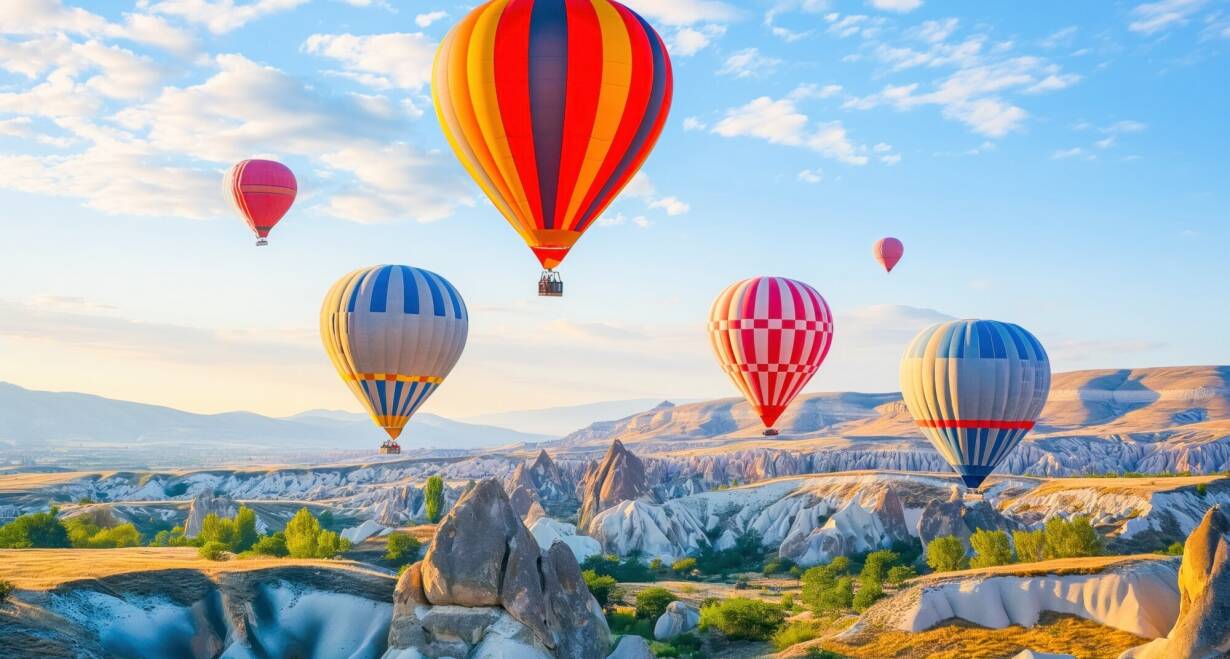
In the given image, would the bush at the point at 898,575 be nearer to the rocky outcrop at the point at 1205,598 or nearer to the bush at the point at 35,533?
the rocky outcrop at the point at 1205,598

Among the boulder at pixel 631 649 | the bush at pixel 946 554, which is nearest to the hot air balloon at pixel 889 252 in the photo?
the bush at pixel 946 554

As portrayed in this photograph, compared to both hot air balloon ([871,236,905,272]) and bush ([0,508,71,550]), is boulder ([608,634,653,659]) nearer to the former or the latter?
bush ([0,508,71,550])

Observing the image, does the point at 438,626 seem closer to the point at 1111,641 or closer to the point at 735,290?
the point at 1111,641

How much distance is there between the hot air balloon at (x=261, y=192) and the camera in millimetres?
63500

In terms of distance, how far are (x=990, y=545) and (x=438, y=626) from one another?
4297cm

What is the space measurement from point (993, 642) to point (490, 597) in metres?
17.7

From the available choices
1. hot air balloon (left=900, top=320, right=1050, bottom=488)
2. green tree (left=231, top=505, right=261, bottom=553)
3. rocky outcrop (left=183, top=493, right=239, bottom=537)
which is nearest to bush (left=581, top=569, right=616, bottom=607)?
hot air balloon (left=900, top=320, right=1050, bottom=488)

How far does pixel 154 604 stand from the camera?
35.6 meters


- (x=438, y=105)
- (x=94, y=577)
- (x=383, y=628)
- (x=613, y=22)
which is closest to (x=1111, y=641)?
(x=383, y=628)

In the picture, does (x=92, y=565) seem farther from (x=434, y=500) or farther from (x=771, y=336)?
(x=434, y=500)

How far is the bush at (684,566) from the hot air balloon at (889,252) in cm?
3116

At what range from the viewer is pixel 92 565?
3891 cm

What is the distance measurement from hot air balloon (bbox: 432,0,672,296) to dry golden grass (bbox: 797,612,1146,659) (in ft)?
59.3

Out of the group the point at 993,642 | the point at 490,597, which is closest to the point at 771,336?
the point at 993,642
